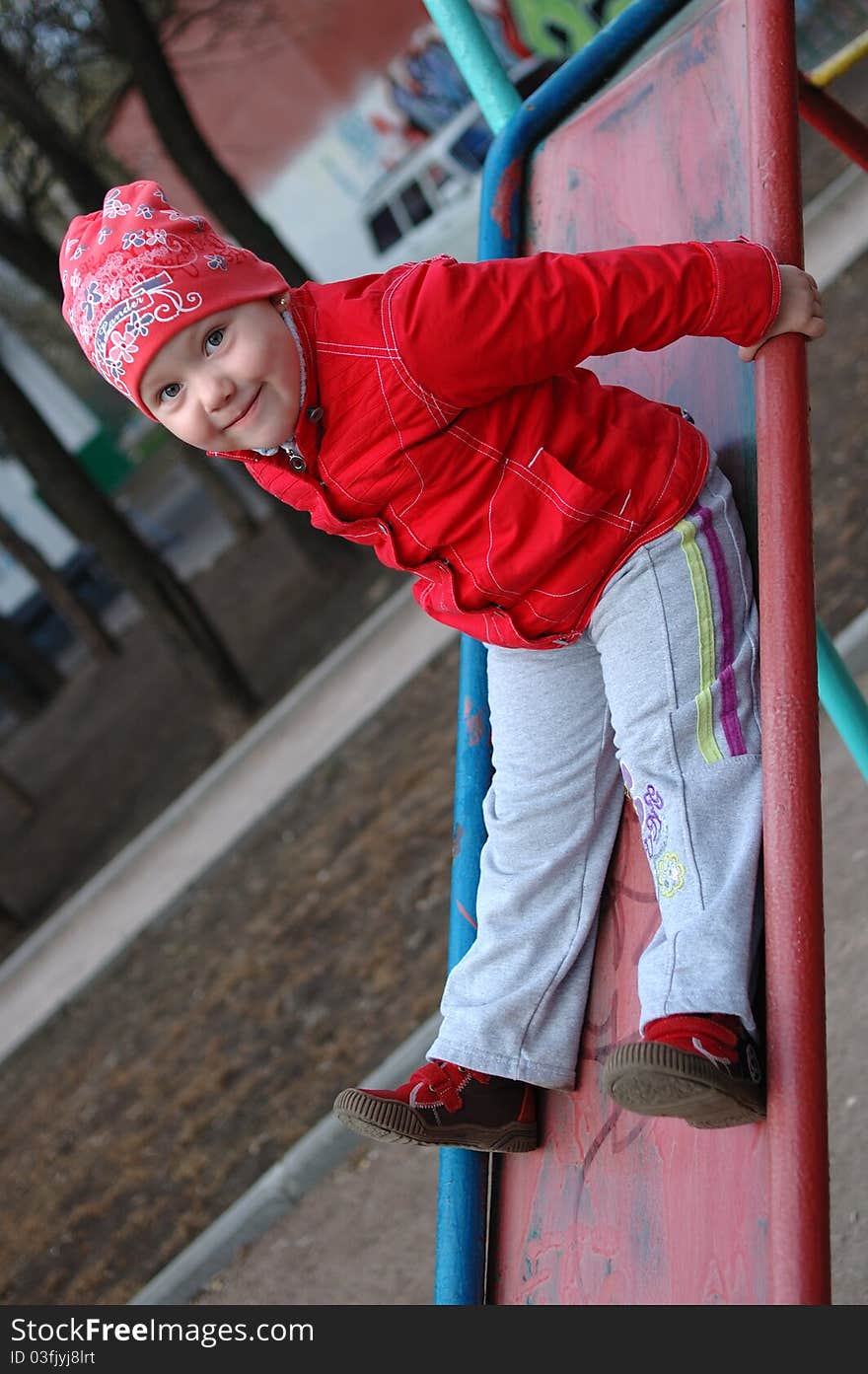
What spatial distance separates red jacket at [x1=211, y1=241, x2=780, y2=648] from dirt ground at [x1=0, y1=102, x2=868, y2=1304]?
2.37 m

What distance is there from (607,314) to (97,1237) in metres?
3.41

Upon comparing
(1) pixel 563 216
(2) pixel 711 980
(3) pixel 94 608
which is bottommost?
(3) pixel 94 608

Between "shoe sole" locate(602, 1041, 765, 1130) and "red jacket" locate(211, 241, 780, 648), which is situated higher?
"red jacket" locate(211, 241, 780, 648)

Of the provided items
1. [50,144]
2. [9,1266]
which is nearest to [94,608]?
[50,144]

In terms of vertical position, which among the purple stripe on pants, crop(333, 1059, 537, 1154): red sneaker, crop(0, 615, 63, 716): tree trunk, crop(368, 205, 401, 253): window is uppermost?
the purple stripe on pants

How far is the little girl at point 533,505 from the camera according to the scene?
1627 mm

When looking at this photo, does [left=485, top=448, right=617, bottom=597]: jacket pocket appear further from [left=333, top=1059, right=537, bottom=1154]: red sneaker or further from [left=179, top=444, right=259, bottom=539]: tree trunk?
[left=179, top=444, right=259, bottom=539]: tree trunk

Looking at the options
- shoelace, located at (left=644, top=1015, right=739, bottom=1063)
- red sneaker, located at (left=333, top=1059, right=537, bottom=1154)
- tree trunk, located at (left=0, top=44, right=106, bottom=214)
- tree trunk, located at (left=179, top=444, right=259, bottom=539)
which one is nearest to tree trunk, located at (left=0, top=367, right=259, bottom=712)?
tree trunk, located at (left=0, top=44, right=106, bottom=214)

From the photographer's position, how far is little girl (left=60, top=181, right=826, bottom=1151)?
1.63 m

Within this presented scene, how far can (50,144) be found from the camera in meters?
6.89

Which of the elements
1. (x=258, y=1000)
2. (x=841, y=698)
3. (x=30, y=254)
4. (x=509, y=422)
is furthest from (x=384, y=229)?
(x=509, y=422)

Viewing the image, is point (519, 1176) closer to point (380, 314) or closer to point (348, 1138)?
point (380, 314)

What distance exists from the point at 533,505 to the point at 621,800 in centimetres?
47
